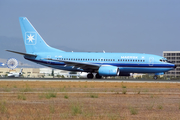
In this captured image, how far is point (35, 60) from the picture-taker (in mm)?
50844

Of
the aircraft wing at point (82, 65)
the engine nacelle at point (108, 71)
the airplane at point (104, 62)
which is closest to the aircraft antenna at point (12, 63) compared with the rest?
the airplane at point (104, 62)

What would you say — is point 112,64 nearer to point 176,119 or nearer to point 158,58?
point 158,58

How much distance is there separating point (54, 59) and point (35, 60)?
362 cm

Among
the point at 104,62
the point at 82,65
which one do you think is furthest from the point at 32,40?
the point at 104,62

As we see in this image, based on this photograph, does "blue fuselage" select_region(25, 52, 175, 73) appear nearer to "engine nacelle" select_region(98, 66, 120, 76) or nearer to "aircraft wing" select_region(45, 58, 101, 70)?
"aircraft wing" select_region(45, 58, 101, 70)

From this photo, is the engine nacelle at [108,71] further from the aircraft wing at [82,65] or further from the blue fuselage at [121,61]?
the blue fuselage at [121,61]

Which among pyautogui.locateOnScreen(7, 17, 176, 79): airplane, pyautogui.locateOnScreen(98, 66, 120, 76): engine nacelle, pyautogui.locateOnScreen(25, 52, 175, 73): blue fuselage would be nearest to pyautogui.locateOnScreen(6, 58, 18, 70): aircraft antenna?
pyautogui.locateOnScreen(7, 17, 176, 79): airplane

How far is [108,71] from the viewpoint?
45625 millimetres

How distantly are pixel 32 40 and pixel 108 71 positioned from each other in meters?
14.7

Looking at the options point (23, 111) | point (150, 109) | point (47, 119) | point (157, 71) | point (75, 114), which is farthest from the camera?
point (157, 71)

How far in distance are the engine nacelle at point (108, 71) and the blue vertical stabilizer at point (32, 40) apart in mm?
9962

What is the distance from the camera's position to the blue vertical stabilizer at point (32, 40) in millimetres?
52531

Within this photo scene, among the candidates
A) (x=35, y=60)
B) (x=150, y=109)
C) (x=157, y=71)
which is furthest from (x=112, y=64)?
(x=150, y=109)

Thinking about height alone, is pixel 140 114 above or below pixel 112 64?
below
